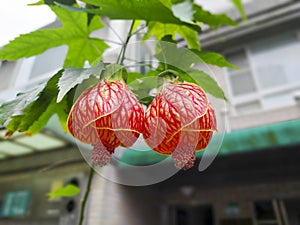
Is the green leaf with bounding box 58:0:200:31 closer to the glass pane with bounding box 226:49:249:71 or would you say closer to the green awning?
the green awning

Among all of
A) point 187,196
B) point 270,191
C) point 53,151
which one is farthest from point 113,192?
point 270,191

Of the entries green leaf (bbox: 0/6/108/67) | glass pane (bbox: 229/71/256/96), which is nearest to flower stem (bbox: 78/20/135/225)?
green leaf (bbox: 0/6/108/67)

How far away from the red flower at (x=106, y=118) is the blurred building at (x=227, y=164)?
1752 mm

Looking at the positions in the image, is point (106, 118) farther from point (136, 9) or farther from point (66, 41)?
point (66, 41)

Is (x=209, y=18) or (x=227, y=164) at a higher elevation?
(x=227, y=164)

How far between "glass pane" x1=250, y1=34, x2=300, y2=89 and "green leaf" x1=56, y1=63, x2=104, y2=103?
3008mm

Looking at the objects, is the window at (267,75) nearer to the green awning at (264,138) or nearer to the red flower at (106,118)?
the green awning at (264,138)

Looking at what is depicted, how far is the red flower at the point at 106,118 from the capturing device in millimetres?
243

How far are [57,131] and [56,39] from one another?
156cm

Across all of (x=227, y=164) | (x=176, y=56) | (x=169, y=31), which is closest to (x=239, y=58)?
(x=227, y=164)

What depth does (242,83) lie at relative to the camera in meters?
3.03

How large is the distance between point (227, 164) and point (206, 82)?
87.4 inches

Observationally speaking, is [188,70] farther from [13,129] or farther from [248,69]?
[248,69]

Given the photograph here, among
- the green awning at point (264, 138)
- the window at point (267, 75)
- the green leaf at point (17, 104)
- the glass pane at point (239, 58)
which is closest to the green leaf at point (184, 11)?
the green leaf at point (17, 104)
